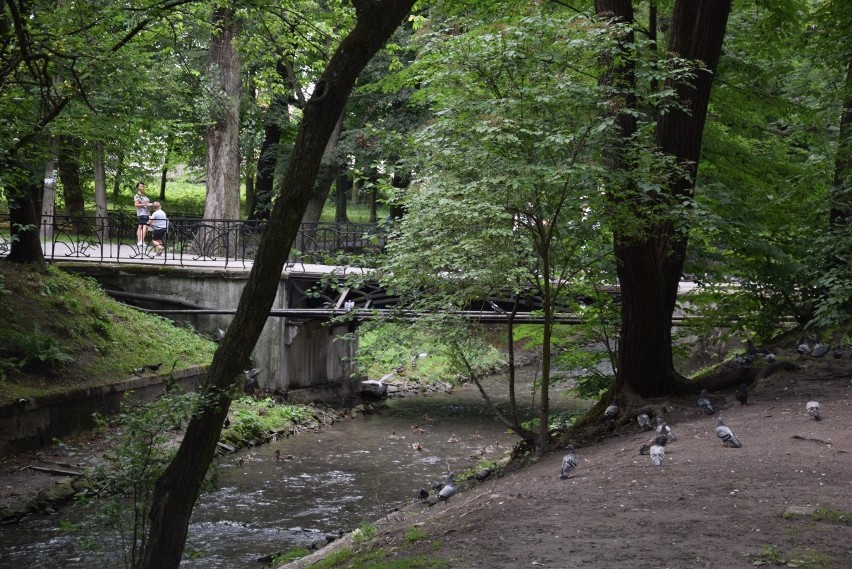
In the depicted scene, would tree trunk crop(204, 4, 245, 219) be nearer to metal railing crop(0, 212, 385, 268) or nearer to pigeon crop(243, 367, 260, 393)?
metal railing crop(0, 212, 385, 268)

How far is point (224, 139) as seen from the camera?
1005 inches

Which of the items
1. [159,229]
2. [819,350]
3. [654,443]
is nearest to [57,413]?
[159,229]

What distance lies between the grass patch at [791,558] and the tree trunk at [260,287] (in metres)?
3.91

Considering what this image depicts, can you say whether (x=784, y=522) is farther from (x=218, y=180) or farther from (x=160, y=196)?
(x=160, y=196)

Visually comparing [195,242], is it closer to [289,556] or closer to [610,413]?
[289,556]

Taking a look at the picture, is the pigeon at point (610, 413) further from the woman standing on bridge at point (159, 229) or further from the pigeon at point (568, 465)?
the woman standing on bridge at point (159, 229)

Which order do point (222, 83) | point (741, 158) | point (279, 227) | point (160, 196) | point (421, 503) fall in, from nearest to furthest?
point (279, 227), point (421, 503), point (741, 158), point (222, 83), point (160, 196)

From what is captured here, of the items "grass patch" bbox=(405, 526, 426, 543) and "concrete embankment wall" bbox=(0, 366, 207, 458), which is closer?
"grass patch" bbox=(405, 526, 426, 543)

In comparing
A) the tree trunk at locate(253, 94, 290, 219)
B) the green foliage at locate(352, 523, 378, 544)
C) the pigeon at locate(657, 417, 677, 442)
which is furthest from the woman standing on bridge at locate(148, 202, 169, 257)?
the pigeon at locate(657, 417, 677, 442)

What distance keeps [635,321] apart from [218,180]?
1699 centimetres

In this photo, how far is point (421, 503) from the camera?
11273 millimetres

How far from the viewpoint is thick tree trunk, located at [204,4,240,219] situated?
80.5ft

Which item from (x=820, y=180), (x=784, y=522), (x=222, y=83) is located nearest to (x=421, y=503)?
(x=784, y=522)

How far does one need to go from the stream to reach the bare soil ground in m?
2.35
